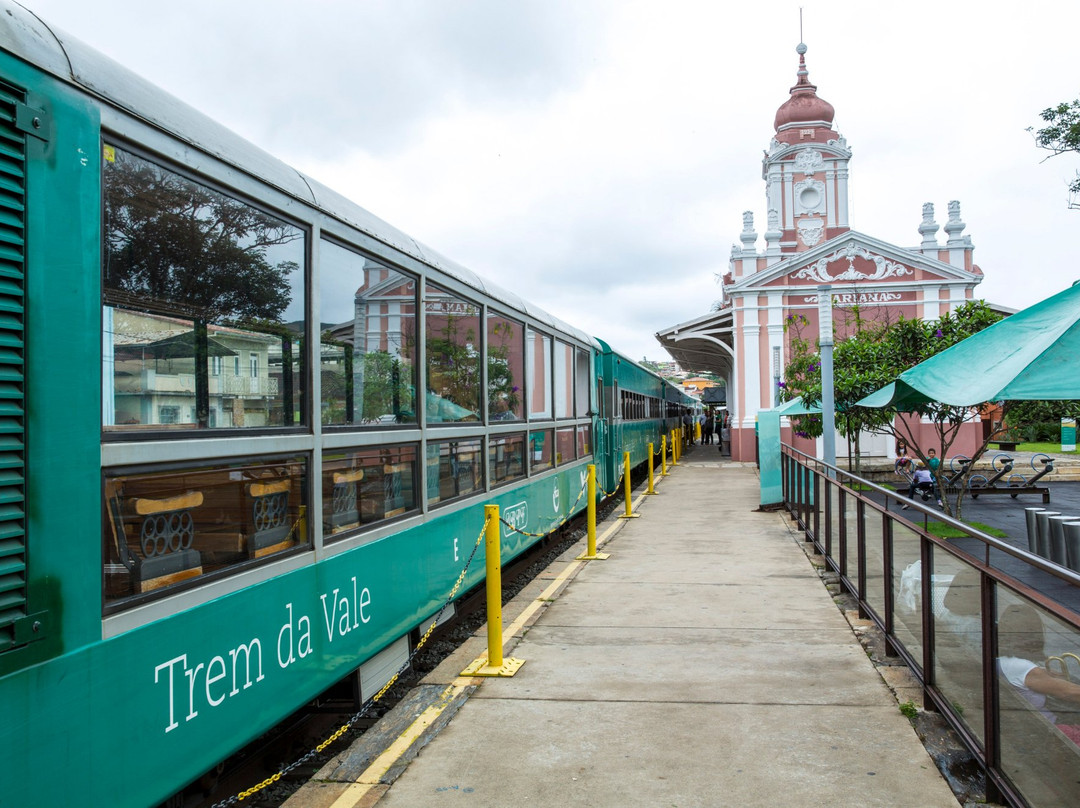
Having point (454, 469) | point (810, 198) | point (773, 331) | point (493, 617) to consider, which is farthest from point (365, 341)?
point (810, 198)

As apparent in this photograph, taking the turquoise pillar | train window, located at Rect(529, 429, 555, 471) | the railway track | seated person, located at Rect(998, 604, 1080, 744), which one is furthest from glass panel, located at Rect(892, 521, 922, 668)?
the turquoise pillar

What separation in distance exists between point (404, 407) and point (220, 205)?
199cm

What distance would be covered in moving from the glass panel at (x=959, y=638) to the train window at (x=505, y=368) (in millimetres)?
3707

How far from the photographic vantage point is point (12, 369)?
2.36m

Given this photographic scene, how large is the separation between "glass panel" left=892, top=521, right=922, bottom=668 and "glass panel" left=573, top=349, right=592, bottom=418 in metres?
6.12

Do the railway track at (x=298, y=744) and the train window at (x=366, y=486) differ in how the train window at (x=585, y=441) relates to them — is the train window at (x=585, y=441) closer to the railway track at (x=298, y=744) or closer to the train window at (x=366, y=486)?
the railway track at (x=298, y=744)

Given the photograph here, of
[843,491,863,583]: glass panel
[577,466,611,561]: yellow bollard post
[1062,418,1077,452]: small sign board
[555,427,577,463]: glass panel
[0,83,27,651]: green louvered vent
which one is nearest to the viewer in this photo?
[0,83,27,651]: green louvered vent

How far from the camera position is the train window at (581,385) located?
1123 cm

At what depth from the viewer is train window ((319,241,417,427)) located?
13.8 ft

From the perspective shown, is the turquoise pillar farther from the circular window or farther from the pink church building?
the circular window

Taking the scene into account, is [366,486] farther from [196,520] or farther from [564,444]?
[564,444]

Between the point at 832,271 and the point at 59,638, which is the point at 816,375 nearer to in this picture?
the point at 832,271

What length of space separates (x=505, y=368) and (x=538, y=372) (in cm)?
146

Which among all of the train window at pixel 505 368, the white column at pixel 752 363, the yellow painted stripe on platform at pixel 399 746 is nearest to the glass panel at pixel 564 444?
the train window at pixel 505 368
